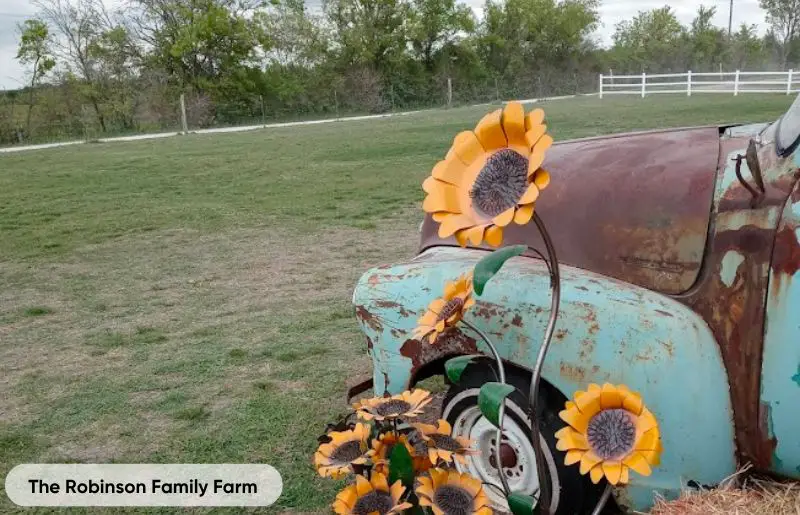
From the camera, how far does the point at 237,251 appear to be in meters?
7.54

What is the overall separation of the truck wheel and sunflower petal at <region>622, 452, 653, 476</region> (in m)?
0.65

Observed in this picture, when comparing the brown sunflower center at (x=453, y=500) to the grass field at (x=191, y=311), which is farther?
the grass field at (x=191, y=311)

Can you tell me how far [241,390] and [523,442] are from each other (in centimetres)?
210

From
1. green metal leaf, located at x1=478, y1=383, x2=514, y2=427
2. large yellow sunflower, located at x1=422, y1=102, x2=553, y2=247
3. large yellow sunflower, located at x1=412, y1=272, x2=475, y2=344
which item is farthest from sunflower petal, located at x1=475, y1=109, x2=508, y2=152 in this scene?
green metal leaf, located at x1=478, y1=383, x2=514, y2=427

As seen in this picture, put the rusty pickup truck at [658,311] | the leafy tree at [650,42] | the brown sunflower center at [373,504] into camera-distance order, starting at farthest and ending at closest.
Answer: the leafy tree at [650,42]
the rusty pickup truck at [658,311]
the brown sunflower center at [373,504]

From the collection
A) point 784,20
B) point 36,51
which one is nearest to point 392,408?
point 36,51

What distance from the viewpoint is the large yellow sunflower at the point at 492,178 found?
5.37 ft

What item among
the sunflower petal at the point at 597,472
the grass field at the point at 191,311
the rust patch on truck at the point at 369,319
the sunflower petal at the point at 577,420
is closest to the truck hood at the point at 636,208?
the rust patch on truck at the point at 369,319

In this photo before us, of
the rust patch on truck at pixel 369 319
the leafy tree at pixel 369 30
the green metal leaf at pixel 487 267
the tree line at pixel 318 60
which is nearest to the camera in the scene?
the green metal leaf at pixel 487 267

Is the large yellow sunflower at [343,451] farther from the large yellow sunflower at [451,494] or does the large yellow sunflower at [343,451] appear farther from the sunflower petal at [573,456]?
the sunflower petal at [573,456]

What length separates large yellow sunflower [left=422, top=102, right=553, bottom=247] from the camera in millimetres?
1637

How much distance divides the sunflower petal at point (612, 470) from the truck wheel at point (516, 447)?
637 mm

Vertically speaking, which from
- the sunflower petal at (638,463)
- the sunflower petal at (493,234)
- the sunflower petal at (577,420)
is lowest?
the sunflower petal at (638,463)

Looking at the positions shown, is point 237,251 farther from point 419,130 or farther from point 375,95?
point 375,95
